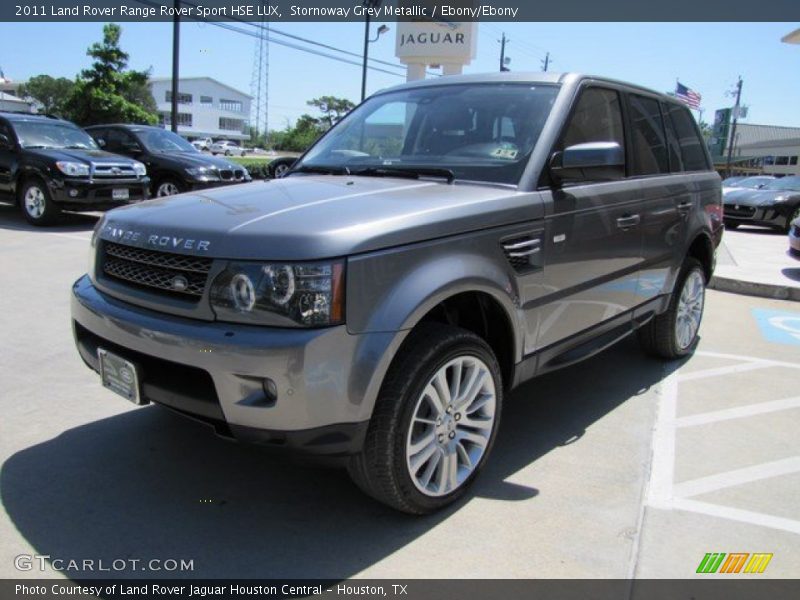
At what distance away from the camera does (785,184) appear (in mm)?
15719

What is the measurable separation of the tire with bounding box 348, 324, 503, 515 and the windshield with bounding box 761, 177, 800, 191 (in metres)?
15.2

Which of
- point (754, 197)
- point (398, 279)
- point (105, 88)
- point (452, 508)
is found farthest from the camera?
point (105, 88)

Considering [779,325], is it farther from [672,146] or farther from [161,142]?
[161,142]

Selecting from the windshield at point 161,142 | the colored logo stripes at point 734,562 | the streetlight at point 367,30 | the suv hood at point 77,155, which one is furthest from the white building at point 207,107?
the colored logo stripes at point 734,562

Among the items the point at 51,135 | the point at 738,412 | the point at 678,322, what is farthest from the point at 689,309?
the point at 51,135

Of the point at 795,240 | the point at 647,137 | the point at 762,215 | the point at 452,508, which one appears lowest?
the point at 452,508

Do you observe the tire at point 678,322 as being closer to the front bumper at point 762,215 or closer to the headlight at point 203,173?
the headlight at point 203,173

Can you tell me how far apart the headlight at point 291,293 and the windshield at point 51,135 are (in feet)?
33.5

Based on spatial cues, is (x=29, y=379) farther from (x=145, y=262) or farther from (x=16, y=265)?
(x=16, y=265)

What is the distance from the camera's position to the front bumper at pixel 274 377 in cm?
227

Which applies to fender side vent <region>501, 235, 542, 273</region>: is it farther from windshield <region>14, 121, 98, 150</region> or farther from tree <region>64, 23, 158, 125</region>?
tree <region>64, 23, 158, 125</region>

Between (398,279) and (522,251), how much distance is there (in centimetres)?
81

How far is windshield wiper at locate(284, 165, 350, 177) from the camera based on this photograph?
3681mm

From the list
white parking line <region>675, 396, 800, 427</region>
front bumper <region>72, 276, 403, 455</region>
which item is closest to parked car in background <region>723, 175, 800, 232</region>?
white parking line <region>675, 396, 800, 427</region>
